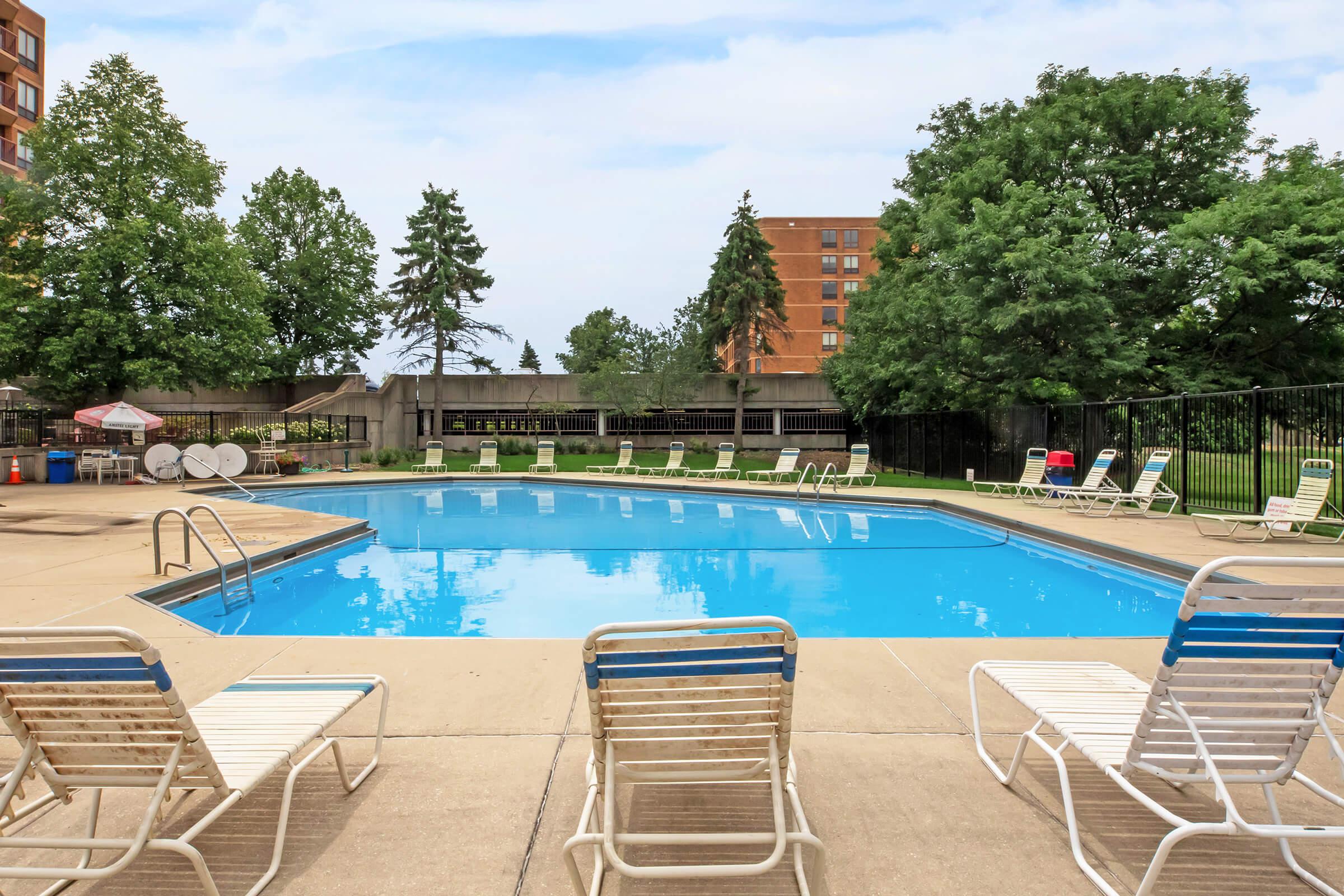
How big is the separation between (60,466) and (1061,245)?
1023 inches

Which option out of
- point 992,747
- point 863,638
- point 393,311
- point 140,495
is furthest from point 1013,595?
point 393,311

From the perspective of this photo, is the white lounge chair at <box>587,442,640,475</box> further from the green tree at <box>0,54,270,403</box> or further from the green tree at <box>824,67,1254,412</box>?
the green tree at <box>0,54,270,403</box>

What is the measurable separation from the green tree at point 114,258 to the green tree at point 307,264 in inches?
391

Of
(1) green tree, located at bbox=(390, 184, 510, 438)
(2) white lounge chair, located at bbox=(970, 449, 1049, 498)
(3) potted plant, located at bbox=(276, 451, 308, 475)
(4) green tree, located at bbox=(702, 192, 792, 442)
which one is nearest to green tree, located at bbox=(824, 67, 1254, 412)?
(2) white lounge chair, located at bbox=(970, 449, 1049, 498)

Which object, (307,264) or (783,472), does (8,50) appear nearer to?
(307,264)

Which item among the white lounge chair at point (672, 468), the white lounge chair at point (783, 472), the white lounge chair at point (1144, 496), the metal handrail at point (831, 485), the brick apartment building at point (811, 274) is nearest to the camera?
the white lounge chair at point (1144, 496)

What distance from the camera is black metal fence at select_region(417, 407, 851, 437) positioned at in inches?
1357

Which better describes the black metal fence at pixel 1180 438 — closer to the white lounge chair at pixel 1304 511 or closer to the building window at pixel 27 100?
the white lounge chair at pixel 1304 511

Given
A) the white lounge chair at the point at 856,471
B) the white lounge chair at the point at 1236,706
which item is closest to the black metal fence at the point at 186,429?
the white lounge chair at the point at 856,471

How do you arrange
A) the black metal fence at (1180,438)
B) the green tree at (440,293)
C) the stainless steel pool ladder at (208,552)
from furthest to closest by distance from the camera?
the green tree at (440,293)
the black metal fence at (1180,438)
the stainless steel pool ladder at (208,552)

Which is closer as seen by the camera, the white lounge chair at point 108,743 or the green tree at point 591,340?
the white lounge chair at point 108,743

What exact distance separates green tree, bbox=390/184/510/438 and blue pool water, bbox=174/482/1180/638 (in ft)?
65.5

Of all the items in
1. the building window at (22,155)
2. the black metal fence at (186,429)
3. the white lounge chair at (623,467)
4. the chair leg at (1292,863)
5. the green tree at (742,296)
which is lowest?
the chair leg at (1292,863)

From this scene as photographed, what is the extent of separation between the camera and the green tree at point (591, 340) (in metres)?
62.9
